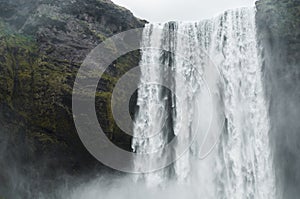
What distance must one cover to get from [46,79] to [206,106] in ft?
27.1

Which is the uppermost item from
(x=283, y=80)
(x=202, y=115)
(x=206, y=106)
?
(x=283, y=80)

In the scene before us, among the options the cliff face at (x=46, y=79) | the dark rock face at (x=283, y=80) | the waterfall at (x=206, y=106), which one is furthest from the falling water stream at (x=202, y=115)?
the cliff face at (x=46, y=79)

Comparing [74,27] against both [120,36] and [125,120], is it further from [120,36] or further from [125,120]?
[125,120]

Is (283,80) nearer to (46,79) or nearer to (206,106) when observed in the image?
(206,106)

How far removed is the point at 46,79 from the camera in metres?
17.4

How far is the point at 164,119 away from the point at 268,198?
6.43m

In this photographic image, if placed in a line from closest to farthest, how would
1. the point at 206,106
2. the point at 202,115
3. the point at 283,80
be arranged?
the point at 283,80 → the point at 202,115 → the point at 206,106

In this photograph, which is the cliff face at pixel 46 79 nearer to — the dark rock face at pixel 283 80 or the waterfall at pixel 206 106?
the waterfall at pixel 206 106

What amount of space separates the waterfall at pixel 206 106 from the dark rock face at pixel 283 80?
1.54ft

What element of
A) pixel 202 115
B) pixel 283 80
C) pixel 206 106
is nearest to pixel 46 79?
pixel 202 115

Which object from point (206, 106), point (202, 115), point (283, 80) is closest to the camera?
point (283, 80)

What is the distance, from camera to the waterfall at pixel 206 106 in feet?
55.2

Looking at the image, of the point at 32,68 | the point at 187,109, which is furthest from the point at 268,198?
the point at 32,68

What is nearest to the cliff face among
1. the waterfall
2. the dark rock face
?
the waterfall
